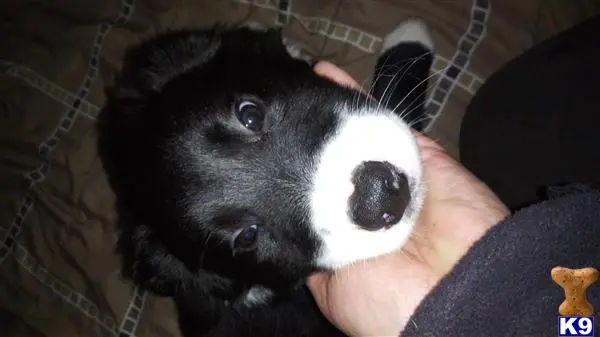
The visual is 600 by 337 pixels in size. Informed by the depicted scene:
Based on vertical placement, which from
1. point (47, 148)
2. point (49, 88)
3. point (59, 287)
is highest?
point (49, 88)

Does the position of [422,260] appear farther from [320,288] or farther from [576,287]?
[576,287]

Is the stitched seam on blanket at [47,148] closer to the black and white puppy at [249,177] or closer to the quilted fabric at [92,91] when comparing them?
the quilted fabric at [92,91]

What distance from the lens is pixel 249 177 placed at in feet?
5.76

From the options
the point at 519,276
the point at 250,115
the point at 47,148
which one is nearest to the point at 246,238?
the point at 250,115

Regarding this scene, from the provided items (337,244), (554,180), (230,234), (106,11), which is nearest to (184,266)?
(230,234)

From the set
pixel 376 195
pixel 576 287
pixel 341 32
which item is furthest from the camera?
pixel 341 32

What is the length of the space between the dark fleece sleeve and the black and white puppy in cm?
28

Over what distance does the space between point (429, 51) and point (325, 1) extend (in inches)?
21.8

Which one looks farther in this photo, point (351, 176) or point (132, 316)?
point (132, 316)

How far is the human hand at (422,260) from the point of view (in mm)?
1772

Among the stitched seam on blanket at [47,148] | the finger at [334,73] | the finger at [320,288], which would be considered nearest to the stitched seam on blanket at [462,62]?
the finger at [334,73]

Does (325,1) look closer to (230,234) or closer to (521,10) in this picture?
(521,10)

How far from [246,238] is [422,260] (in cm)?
53

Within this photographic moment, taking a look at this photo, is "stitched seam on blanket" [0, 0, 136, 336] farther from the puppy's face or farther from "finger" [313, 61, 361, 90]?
"finger" [313, 61, 361, 90]
